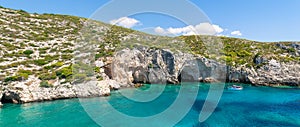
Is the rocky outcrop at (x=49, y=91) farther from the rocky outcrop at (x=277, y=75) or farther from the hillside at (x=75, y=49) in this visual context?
the rocky outcrop at (x=277, y=75)

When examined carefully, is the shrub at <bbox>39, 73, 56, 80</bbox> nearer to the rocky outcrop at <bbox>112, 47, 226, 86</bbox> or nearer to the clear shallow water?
the clear shallow water

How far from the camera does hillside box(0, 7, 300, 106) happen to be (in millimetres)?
29500

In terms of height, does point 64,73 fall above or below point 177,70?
above

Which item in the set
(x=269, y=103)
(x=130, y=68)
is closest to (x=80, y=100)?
(x=130, y=68)

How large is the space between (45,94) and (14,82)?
4.38 metres

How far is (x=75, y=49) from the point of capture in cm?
3966

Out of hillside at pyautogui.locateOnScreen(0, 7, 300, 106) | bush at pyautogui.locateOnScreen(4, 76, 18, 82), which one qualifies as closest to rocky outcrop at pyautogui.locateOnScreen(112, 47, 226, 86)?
hillside at pyautogui.locateOnScreen(0, 7, 300, 106)

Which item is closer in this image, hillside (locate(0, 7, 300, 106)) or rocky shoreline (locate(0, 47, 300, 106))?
hillside (locate(0, 7, 300, 106))

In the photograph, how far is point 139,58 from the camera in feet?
144

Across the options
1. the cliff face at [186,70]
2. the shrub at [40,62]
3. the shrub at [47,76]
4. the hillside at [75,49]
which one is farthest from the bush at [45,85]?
the cliff face at [186,70]

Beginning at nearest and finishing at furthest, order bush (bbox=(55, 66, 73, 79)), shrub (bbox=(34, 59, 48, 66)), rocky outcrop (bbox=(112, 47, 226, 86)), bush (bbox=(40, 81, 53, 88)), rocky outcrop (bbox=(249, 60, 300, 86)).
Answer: bush (bbox=(40, 81, 53, 88)) → bush (bbox=(55, 66, 73, 79)) → shrub (bbox=(34, 59, 48, 66)) → rocky outcrop (bbox=(112, 47, 226, 86)) → rocky outcrop (bbox=(249, 60, 300, 86))

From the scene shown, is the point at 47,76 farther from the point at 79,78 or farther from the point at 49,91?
the point at 79,78

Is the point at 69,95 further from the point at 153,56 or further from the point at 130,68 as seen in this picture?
the point at 153,56

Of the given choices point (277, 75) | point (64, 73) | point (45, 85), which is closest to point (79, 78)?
point (64, 73)
